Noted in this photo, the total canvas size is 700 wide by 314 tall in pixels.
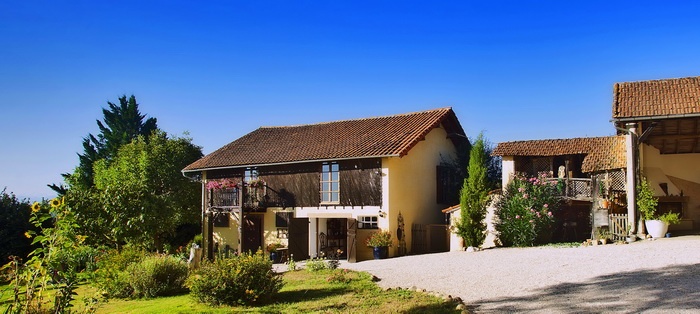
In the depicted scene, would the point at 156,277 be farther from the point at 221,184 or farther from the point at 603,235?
the point at 603,235

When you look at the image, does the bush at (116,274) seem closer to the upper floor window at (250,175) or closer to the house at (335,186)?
the house at (335,186)

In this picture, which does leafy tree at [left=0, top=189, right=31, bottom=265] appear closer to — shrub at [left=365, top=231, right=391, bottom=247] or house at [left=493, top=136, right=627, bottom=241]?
shrub at [left=365, top=231, right=391, bottom=247]

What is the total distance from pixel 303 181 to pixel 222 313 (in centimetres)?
1369

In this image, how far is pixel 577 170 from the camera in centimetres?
2294

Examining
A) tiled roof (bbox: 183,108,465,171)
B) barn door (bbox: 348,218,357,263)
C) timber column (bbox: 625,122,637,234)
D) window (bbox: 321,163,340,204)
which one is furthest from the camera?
window (bbox: 321,163,340,204)

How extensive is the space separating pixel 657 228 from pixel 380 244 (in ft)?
29.7

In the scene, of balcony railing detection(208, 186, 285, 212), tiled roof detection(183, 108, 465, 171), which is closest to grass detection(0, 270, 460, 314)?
tiled roof detection(183, 108, 465, 171)

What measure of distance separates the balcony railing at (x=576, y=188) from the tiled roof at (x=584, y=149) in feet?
1.90

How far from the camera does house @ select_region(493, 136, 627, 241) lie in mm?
19828

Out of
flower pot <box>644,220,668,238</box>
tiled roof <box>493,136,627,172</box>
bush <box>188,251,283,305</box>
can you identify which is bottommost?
bush <box>188,251,283,305</box>

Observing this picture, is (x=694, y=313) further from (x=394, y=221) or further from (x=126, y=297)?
(x=394, y=221)

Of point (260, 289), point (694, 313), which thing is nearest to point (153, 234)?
point (260, 289)

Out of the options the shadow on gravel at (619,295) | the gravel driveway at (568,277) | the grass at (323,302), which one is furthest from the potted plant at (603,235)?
the grass at (323,302)

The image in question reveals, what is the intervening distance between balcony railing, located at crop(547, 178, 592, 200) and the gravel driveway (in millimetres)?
3765
